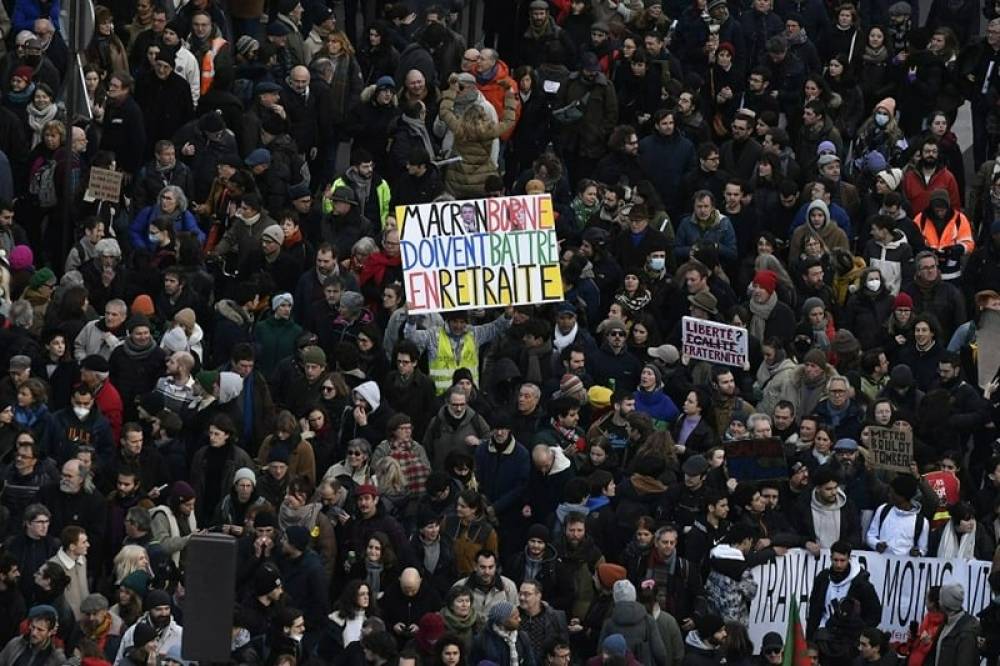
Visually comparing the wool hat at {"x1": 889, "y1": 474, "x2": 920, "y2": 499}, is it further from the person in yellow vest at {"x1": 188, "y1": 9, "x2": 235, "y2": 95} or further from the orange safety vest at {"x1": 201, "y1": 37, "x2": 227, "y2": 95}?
the orange safety vest at {"x1": 201, "y1": 37, "x2": 227, "y2": 95}

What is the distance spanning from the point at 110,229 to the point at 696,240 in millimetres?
4544

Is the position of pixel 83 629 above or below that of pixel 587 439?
below

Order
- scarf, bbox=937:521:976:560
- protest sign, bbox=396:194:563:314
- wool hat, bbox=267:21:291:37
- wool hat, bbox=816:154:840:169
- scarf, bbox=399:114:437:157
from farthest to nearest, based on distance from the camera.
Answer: wool hat, bbox=267:21:291:37 → wool hat, bbox=816:154:840:169 → scarf, bbox=399:114:437:157 → protest sign, bbox=396:194:563:314 → scarf, bbox=937:521:976:560

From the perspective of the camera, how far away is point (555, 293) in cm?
2369

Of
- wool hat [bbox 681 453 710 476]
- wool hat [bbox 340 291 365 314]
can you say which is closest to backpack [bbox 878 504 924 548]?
wool hat [bbox 681 453 710 476]

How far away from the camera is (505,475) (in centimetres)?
2209

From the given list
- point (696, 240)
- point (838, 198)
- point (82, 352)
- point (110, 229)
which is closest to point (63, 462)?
point (82, 352)

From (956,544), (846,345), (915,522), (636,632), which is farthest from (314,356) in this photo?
(956,544)

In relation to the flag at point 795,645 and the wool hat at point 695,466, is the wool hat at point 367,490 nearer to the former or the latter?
the wool hat at point 695,466

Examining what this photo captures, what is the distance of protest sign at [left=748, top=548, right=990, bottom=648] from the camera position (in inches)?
839

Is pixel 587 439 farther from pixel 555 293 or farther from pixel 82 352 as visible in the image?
pixel 82 352

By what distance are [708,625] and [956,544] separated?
2.19m

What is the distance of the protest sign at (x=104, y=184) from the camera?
2422 centimetres

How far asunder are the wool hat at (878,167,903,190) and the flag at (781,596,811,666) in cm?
688
